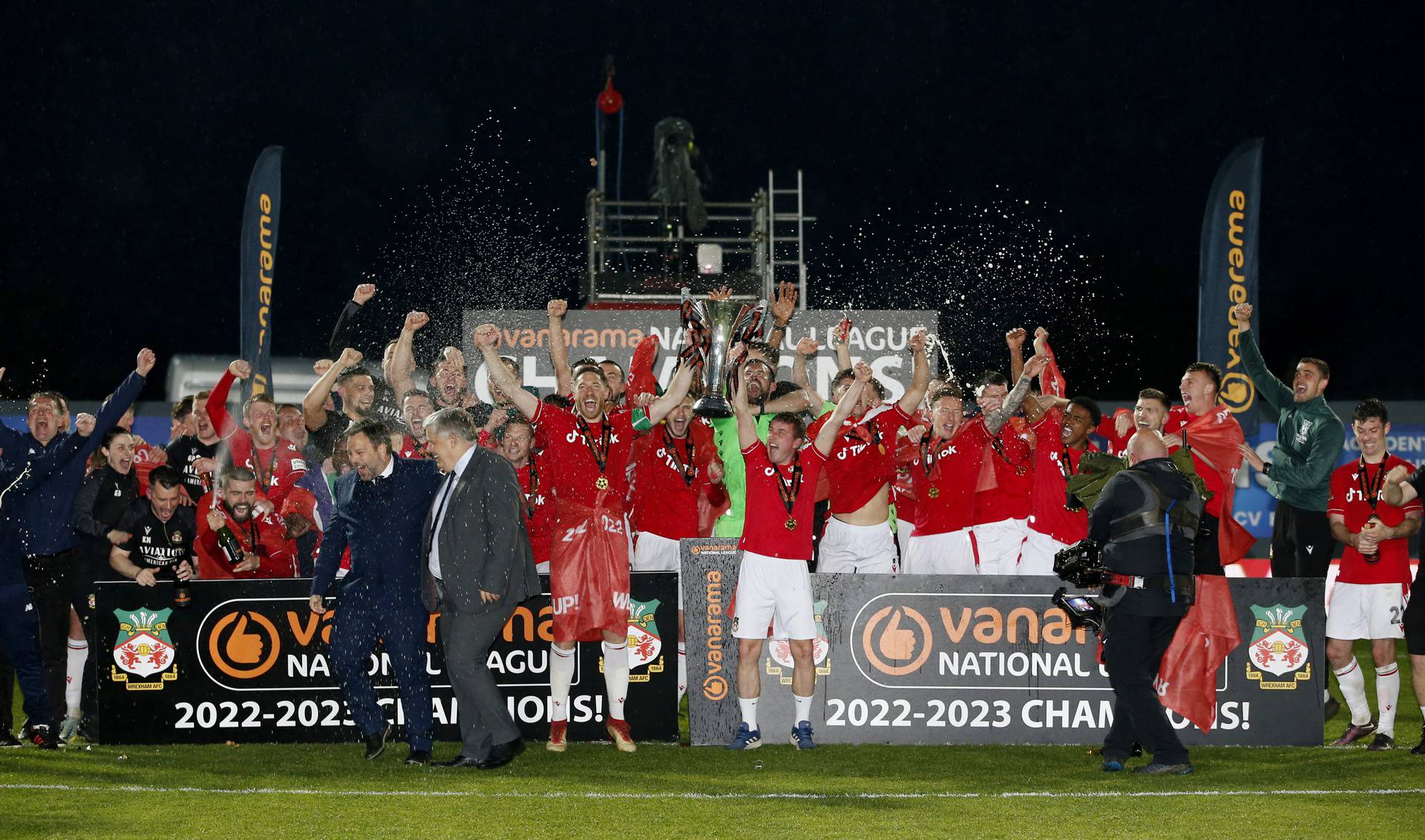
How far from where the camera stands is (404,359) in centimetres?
1020

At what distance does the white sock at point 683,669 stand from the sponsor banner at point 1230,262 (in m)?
8.29

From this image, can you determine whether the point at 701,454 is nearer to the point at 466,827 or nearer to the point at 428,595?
the point at 428,595

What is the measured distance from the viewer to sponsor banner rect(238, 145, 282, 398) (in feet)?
53.4

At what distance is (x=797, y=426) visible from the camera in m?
8.75

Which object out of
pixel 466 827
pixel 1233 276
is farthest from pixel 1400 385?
pixel 466 827

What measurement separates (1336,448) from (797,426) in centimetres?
412

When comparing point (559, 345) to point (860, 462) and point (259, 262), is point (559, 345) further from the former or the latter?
point (259, 262)

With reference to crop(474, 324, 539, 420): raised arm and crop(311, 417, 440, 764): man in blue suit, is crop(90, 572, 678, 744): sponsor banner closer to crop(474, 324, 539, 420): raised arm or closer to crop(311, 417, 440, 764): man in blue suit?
crop(311, 417, 440, 764): man in blue suit

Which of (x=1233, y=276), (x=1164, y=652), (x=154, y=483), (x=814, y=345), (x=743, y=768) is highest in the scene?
(x=1233, y=276)

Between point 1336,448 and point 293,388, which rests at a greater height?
point 293,388

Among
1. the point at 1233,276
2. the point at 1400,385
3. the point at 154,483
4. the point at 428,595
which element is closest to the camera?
the point at 428,595

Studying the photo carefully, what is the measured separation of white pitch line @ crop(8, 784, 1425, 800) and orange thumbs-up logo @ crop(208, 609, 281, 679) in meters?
1.49

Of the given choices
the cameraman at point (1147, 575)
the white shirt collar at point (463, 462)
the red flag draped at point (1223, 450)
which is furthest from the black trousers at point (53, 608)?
the red flag draped at point (1223, 450)

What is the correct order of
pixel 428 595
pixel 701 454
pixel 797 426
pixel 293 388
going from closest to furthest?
pixel 428 595
pixel 797 426
pixel 701 454
pixel 293 388
